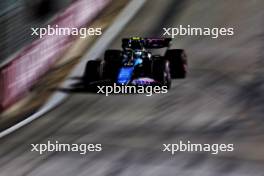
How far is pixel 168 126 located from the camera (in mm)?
12062

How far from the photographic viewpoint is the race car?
13758mm

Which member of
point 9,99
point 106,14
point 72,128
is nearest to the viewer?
point 72,128

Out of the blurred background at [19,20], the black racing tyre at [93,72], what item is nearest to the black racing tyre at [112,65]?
the black racing tyre at [93,72]

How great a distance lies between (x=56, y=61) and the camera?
16812 millimetres

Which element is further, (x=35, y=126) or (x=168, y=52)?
(x=168, y=52)

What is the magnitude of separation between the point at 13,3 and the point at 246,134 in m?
6.23

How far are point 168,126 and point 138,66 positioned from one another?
226 cm

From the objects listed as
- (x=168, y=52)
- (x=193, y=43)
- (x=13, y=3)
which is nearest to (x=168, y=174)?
(x=168, y=52)

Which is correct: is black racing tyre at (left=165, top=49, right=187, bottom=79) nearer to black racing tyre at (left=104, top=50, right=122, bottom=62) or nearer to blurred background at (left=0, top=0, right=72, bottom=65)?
black racing tyre at (left=104, top=50, right=122, bottom=62)

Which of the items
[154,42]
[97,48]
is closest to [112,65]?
[154,42]

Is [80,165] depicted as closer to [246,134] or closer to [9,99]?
[246,134]

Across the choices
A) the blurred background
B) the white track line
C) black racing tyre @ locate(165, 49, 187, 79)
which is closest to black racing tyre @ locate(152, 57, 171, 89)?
black racing tyre @ locate(165, 49, 187, 79)

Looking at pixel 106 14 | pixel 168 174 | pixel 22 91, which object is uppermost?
pixel 106 14

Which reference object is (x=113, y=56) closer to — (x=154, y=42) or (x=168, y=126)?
(x=154, y=42)
